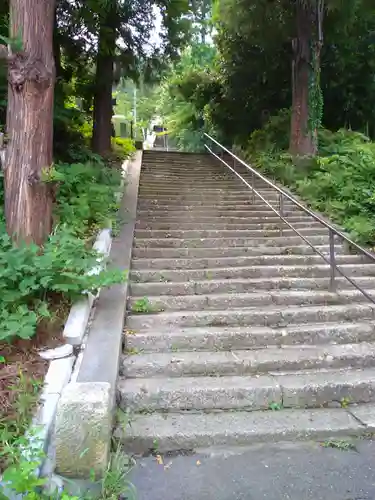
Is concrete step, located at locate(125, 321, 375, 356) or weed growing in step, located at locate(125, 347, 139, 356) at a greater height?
concrete step, located at locate(125, 321, 375, 356)

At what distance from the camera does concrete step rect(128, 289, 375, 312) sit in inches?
175

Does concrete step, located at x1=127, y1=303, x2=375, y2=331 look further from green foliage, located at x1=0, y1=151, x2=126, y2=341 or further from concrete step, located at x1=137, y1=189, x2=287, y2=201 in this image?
concrete step, located at x1=137, y1=189, x2=287, y2=201

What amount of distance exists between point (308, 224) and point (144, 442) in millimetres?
5003

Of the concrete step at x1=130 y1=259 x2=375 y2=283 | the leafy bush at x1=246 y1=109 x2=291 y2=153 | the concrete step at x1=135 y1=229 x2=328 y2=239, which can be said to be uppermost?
the leafy bush at x1=246 y1=109 x2=291 y2=153

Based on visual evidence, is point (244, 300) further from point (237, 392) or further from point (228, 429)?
point (228, 429)

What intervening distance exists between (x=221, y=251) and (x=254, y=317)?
1.63m

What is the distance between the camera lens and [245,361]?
11.9 ft

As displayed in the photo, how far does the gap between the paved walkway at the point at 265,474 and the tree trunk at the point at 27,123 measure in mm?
2504

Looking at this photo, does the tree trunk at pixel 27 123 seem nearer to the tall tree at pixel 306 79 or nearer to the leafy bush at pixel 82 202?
the leafy bush at pixel 82 202

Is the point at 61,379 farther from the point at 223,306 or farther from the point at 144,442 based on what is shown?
the point at 223,306

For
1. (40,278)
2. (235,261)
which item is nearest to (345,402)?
(235,261)

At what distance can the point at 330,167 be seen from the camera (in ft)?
28.6

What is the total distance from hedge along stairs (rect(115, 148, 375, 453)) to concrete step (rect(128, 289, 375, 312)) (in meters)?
0.01

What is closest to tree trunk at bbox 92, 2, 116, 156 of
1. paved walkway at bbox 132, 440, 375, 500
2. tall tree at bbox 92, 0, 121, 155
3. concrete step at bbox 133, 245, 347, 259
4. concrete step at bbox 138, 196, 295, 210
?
tall tree at bbox 92, 0, 121, 155
